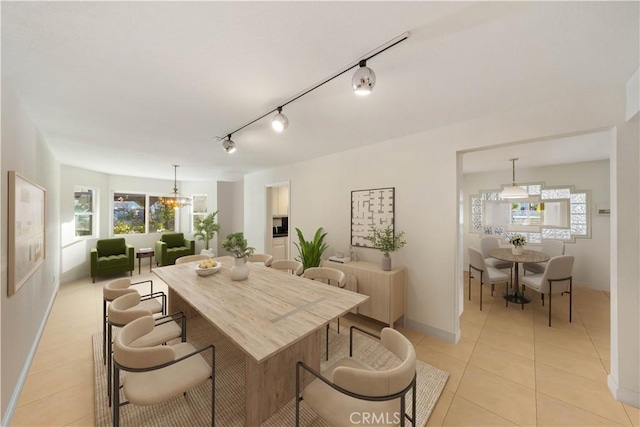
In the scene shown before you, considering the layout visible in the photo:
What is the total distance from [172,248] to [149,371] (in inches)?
227

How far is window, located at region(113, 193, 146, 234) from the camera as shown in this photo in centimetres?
610

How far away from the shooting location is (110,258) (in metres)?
5.05

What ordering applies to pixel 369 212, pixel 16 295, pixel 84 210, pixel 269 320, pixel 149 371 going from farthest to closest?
pixel 84 210
pixel 369 212
pixel 16 295
pixel 269 320
pixel 149 371

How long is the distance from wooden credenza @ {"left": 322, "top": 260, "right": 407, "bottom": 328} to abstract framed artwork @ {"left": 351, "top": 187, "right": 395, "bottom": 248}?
514 mm

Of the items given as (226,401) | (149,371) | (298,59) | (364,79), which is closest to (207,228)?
(226,401)

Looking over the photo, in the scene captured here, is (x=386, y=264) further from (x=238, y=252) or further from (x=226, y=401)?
(x=226, y=401)

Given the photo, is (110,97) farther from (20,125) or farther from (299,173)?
(299,173)

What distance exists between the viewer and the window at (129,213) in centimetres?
610

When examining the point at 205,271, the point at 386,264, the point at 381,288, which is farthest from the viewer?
the point at 386,264

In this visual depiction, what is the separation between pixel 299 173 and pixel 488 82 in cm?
320

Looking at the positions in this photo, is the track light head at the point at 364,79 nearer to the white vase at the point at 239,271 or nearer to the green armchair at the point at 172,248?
the white vase at the point at 239,271

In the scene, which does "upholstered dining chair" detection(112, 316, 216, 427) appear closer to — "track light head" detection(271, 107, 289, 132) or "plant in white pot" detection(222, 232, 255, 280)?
"plant in white pot" detection(222, 232, 255, 280)

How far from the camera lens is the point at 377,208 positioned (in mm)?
3275

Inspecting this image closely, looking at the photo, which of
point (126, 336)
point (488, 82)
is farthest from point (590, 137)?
point (126, 336)
